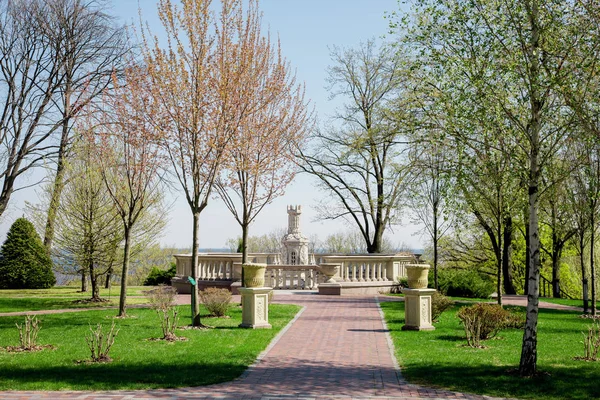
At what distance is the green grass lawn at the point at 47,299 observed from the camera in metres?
21.2

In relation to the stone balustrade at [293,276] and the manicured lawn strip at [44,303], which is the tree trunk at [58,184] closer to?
the manicured lawn strip at [44,303]

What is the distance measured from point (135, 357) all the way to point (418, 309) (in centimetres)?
734

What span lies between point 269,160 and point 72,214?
7.73 meters

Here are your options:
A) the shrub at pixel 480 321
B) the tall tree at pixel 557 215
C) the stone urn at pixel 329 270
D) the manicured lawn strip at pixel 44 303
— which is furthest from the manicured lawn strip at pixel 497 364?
the manicured lawn strip at pixel 44 303

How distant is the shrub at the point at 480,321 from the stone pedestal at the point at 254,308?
16.3 feet

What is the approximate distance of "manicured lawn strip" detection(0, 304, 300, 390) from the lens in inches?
364

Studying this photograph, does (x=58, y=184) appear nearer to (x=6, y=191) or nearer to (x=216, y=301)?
(x=6, y=191)

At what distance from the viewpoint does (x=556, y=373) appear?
10.1 meters

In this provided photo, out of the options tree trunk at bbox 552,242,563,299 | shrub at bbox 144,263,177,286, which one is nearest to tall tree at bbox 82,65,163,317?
shrub at bbox 144,263,177,286

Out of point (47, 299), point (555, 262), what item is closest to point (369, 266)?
point (555, 262)

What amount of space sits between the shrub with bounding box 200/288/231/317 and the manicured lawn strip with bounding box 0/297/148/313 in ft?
19.3

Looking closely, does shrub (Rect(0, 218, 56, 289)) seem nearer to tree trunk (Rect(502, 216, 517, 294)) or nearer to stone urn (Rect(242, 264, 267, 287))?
stone urn (Rect(242, 264, 267, 287))

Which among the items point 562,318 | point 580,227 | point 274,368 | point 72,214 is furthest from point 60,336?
point 580,227

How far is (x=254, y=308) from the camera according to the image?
1541 centimetres
